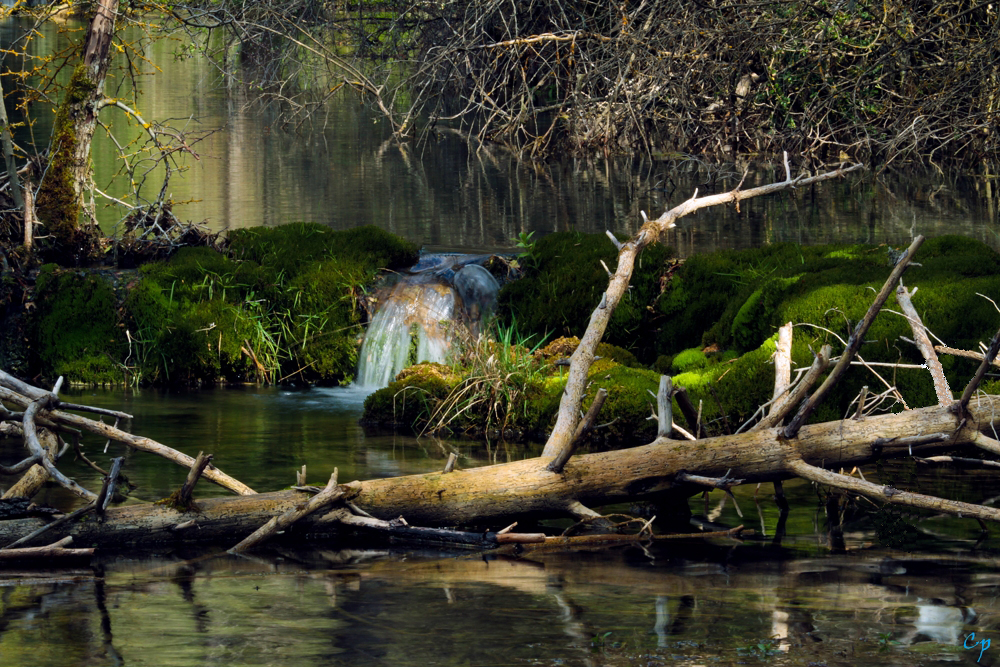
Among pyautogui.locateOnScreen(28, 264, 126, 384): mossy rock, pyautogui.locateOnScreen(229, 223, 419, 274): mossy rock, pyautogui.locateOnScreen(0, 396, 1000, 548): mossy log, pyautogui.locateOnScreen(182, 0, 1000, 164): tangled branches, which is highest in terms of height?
pyautogui.locateOnScreen(182, 0, 1000, 164): tangled branches

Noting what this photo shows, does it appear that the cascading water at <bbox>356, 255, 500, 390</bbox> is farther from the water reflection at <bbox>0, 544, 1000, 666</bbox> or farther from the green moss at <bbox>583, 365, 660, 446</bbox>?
the water reflection at <bbox>0, 544, 1000, 666</bbox>

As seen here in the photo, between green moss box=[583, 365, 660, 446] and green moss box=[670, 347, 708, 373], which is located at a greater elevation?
green moss box=[670, 347, 708, 373]

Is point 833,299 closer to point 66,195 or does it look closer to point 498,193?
point 66,195

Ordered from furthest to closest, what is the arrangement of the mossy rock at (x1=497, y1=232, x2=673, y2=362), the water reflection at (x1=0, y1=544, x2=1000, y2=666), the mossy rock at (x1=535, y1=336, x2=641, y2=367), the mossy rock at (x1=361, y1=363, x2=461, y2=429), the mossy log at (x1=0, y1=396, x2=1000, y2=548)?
the mossy rock at (x1=497, y1=232, x2=673, y2=362) < the mossy rock at (x1=535, y1=336, x2=641, y2=367) < the mossy rock at (x1=361, y1=363, x2=461, y2=429) < the mossy log at (x1=0, y1=396, x2=1000, y2=548) < the water reflection at (x1=0, y1=544, x2=1000, y2=666)

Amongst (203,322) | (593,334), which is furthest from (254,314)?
(593,334)

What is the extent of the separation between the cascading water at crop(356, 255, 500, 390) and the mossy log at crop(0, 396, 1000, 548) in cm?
600

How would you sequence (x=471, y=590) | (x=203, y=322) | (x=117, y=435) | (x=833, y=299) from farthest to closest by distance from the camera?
(x=203, y=322), (x=833, y=299), (x=117, y=435), (x=471, y=590)

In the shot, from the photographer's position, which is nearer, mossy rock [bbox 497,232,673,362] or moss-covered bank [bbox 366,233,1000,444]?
moss-covered bank [bbox 366,233,1000,444]

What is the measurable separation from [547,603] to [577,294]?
25.5 ft

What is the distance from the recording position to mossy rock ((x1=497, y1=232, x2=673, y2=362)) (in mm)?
14414

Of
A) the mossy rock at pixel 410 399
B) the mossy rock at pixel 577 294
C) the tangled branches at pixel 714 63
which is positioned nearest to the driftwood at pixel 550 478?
the mossy rock at pixel 410 399

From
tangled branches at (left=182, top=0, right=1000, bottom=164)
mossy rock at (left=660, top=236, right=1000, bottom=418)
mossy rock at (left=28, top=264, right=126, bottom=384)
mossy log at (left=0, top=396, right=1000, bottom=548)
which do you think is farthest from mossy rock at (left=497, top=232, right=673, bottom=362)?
mossy log at (left=0, top=396, right=1000, bottom=548)

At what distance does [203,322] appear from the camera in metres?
14.8

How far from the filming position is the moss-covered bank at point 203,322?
14641 millimetres
